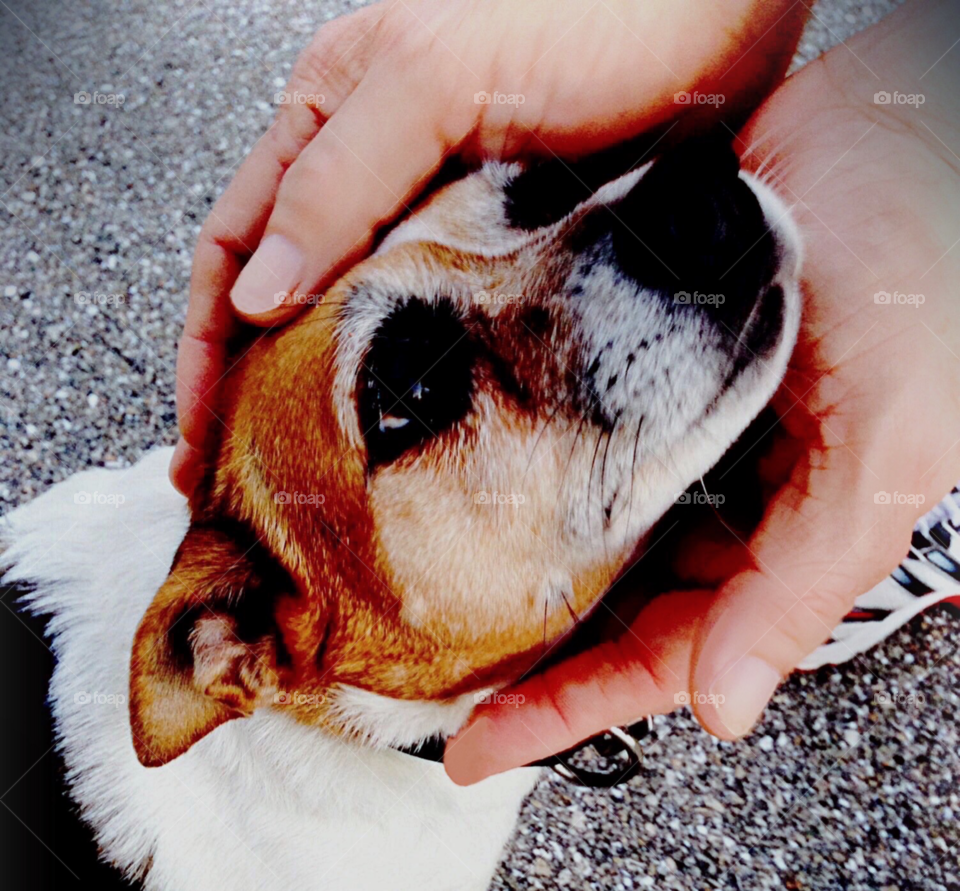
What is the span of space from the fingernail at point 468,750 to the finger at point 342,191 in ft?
3.01

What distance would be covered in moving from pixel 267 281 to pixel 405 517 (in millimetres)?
514

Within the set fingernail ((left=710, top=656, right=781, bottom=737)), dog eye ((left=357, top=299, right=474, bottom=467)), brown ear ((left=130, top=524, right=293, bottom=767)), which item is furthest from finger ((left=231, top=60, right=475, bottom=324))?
fingernail ((left=710, top=656, right=781, bottom=737))

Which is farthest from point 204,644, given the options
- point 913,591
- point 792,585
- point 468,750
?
point 913,591

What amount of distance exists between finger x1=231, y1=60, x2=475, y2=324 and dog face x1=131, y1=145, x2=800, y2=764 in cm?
7

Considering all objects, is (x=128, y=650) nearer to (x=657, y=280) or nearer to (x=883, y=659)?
(x=657, y=280)

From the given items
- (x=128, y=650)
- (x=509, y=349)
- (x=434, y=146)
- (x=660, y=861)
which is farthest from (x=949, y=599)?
(x=128, y=650)

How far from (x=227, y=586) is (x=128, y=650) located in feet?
1.05

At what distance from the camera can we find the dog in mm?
1350

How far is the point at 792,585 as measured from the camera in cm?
138

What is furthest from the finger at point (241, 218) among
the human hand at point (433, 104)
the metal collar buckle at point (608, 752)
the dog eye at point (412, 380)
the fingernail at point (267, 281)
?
the metal collar buckle at point (608, 752)

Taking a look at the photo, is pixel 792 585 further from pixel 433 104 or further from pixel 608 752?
pixel 433 104

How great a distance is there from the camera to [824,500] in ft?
4.65

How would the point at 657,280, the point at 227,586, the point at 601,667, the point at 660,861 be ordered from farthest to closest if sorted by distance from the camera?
the point at 660,861
the point at 601,667
the point at 227,586
the point at 657,280

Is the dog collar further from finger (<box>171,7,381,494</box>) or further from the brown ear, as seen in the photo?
finger (<box>171,7,381,494</box>)
